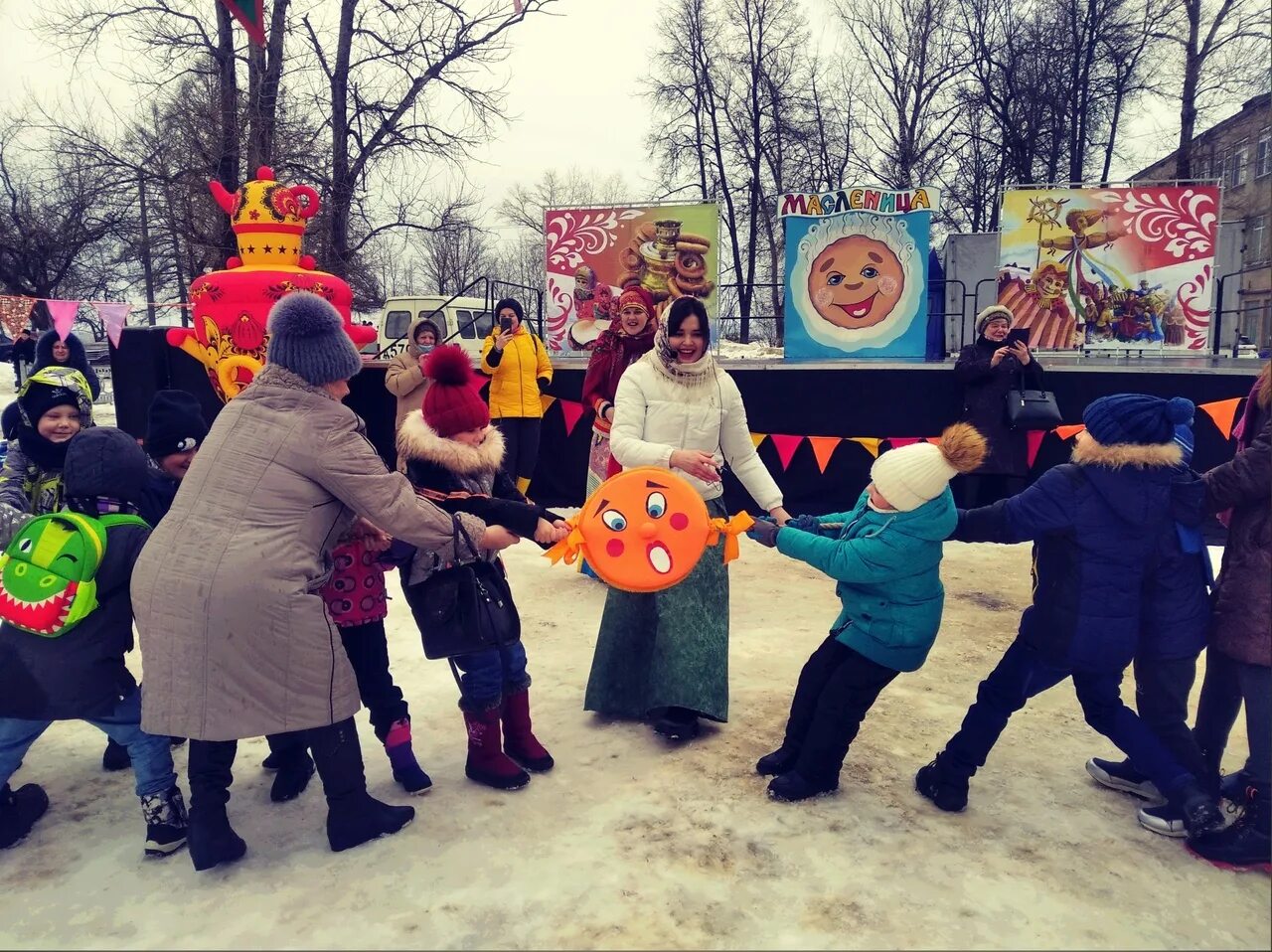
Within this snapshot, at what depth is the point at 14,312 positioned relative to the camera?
451 inches

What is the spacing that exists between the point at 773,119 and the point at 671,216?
849cm

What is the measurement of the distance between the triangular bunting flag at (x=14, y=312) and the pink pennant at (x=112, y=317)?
5.48 ft

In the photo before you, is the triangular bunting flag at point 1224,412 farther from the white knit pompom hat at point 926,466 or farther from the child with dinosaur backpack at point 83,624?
the child with dinosaur backpack at point 83,624

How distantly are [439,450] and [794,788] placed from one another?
175 centimetres

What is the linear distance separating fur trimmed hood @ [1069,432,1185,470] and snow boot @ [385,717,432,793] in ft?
8.61

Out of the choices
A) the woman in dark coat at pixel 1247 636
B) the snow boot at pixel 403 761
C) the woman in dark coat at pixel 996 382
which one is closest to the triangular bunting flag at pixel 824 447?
the woman in dark coat at pixel 996 382

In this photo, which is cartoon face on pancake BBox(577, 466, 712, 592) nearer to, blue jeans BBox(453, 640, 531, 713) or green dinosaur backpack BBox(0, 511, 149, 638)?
blue jeans BBox(453, 640, 531, 713)

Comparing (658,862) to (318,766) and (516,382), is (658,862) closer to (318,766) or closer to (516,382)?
(318,766)

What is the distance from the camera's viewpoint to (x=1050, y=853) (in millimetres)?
2756

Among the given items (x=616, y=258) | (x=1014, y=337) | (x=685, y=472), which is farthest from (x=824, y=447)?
(x=616, y=258)

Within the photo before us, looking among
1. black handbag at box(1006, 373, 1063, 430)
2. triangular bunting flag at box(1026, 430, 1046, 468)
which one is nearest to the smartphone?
black handbag at box(1006, 373, 1063, 430)

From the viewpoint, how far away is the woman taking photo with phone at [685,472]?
11.7 feet

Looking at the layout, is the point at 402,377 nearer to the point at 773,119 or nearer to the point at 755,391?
the point at 755,391

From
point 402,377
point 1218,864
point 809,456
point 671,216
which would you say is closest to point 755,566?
point 809,456
